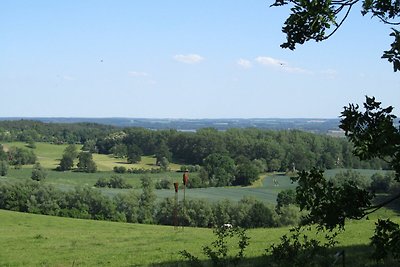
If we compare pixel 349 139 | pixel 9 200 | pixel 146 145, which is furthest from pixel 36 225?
pixel 146 145

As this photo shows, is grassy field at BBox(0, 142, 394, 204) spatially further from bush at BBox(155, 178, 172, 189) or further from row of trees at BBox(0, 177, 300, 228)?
row of trees at BBox(0, 177, 300, 228)

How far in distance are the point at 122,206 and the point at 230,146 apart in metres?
58.7

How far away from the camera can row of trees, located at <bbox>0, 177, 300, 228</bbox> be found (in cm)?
5591

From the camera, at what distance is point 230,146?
378ft

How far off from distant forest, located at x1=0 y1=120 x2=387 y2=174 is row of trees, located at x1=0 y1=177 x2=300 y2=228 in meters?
35.9

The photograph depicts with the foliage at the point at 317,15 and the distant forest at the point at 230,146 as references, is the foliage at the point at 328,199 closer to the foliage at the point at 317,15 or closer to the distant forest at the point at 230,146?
the foliage at the point at 317,15

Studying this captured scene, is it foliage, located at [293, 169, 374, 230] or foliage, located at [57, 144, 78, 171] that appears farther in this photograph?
foliage, located at [57, 144, 78, 171]

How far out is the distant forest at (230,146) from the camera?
99.5 meters

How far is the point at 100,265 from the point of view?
17.0 m

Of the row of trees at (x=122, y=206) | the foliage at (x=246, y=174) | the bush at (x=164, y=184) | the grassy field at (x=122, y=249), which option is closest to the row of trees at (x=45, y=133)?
the foliage at (x=246, y=174)

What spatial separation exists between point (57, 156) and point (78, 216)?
6276 cm

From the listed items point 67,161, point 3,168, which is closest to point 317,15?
point 3,168

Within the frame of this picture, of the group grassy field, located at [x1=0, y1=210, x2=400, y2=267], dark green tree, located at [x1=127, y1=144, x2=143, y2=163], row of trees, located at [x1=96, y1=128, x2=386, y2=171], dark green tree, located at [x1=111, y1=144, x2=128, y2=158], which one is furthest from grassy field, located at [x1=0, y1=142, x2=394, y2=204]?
grassy field, located at [x1=0, y1=210, x2=400, y2=267]

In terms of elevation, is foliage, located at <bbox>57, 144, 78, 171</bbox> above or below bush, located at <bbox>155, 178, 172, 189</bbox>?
above
